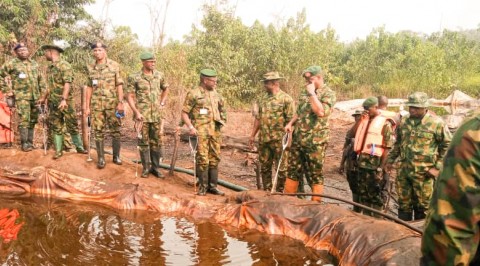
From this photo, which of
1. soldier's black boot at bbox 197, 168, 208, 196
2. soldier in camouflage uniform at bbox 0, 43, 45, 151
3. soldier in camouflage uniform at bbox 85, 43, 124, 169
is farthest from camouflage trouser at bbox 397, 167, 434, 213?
soldier in camouflage uniform at bbox 0, 43, 45, 151

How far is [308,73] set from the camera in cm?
506

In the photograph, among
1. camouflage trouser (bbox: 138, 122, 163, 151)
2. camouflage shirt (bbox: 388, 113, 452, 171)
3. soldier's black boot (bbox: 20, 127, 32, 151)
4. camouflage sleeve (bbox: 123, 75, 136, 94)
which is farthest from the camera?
soldier's black boot (bbox: 20, 127, 32, 151)

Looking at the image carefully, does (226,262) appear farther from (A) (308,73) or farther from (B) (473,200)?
(B) (473,200)

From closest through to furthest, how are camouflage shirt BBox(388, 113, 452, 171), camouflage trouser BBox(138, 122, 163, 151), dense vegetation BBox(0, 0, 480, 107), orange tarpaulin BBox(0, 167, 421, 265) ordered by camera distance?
orange tarpaulin BBox(0, 167, 421, 265) → camouflage shirt BBox(388, 113, 452, 171) → camouflage trouser BBox(138, 122, 163, 151) → dense vegetation BBox(0, 0, 480, 107)

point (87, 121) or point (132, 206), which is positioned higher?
point (87, 121)

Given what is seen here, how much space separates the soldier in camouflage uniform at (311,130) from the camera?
5.08 metres

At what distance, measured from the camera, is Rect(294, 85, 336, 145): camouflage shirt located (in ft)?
16.8

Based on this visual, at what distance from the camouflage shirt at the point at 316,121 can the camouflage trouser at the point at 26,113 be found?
15.2 feet

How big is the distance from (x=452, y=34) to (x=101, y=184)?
1332 inches

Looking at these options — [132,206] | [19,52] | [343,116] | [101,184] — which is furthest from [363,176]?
[343,116]

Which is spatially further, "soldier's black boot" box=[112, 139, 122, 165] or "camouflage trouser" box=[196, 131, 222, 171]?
"soldier's black boot" box=[112, 139, 122, 165]

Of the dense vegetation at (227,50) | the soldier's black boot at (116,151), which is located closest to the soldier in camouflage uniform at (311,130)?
the soldier's black boot at (116,151)

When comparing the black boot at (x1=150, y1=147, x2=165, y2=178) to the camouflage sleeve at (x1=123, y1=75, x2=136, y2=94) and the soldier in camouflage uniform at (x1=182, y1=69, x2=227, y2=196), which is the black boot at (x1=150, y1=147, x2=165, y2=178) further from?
the camouflage sleeve at (x1=123, y1=75, x2=136, y2=94)

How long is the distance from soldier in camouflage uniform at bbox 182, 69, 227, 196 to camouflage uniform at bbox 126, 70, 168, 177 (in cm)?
56
